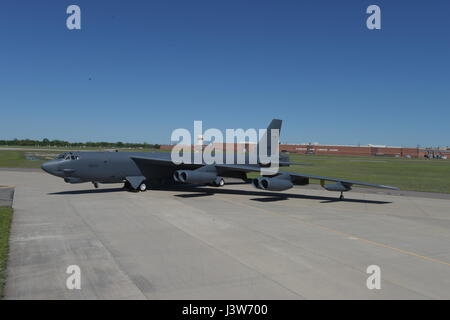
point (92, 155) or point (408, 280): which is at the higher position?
point (92, 155)

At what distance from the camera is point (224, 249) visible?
10.4 meters

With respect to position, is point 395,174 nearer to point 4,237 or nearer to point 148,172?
point 148,172

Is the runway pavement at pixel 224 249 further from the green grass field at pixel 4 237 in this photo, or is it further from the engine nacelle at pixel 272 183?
the engine nacelle at pixel 272 183

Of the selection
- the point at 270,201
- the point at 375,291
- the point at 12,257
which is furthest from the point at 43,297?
the point at 270,201

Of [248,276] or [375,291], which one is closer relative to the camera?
[375,291]

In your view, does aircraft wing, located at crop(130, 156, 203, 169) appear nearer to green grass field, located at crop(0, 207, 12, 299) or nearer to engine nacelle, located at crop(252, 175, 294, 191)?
engine nacelle, located at crop(252, 175, 294, 191)

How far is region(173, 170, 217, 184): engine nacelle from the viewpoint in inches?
871

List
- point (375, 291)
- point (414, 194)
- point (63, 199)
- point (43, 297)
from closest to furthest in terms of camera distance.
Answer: point (43, 297) → point (375, 291) → point (63, 199) → point (414, 194)

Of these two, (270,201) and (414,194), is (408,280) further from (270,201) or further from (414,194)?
(414,194)

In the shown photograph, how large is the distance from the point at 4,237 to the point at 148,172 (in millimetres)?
13695

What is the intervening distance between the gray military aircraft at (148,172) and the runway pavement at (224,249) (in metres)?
1.77

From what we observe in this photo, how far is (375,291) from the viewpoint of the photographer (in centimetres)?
748

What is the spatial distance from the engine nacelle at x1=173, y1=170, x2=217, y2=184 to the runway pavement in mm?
3120

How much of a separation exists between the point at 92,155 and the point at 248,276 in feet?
55.3
